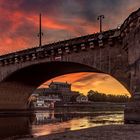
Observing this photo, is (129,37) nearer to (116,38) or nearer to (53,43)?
(116,38)

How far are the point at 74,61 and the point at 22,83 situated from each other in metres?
20.0

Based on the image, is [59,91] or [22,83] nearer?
[22,83]

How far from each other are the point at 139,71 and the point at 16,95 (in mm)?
35002

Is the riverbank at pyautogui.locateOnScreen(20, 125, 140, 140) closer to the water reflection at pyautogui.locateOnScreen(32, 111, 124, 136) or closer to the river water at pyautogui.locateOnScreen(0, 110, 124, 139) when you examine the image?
the river water at pyautogui.locateOnScreen(0, 110, 124, 139)

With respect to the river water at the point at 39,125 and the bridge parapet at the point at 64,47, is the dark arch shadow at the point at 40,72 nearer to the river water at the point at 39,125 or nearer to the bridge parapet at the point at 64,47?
the bridge parapet at the point at 64,47

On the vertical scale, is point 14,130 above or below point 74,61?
below

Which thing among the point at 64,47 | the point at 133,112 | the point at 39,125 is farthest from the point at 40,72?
the point at 133,112

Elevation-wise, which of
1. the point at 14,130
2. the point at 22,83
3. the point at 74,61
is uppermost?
the point at 74,61

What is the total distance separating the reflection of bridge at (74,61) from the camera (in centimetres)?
2803

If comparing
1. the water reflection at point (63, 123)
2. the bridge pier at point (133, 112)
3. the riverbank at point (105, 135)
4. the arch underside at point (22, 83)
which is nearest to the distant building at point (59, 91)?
the arch underside at point (22, 83)

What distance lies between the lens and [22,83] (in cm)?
5609

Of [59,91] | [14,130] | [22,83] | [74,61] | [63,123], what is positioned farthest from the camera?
[59,91]

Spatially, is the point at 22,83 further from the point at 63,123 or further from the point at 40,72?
the point at 63,123

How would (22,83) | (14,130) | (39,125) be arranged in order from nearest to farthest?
(14,130) → (39,125) → (22,83)
